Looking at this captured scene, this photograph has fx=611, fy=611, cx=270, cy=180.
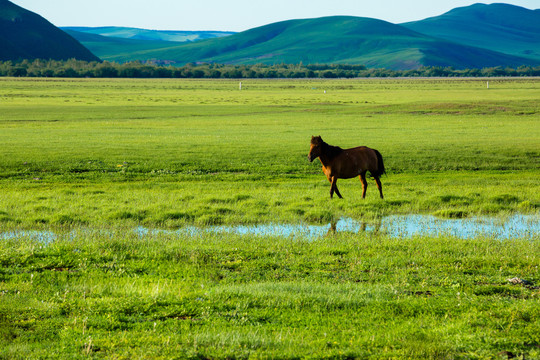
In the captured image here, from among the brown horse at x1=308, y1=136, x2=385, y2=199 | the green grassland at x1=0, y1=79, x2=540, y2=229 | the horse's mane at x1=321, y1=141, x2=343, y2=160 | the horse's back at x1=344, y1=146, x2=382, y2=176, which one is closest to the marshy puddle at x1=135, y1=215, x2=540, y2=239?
the green grassland at x1=0, y1=79, x2=540, y2=229

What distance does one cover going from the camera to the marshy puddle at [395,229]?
15750 mm

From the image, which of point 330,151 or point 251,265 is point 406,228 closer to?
point 330,151

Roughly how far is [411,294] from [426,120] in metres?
49.8

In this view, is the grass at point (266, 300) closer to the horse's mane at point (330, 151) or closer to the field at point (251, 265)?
the field at point (251, 265)

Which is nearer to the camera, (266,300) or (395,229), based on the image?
(266,300)

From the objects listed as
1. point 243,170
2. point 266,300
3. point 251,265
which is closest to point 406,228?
point 251,265

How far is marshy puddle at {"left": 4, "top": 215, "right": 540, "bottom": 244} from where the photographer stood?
15750 millimetres

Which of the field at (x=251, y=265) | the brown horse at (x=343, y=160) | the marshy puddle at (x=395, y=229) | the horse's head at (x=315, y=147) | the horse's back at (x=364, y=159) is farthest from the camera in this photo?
the horse's back at (x=364, y=159)

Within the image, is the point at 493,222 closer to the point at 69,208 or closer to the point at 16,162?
the point at 69,208

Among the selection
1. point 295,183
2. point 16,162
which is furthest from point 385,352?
point 16,162

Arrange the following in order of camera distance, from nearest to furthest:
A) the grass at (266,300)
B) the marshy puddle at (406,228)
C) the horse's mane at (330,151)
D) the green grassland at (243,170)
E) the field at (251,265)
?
the grass at (266,300) < the field at (251,265) < the marshy puddle at (406,228) < the green grassland at (243,170) < the horse's mane at (330,151)

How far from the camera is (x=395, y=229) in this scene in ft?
55.5

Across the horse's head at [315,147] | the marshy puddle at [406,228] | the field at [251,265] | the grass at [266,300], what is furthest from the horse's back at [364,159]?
the grass at [266,300]

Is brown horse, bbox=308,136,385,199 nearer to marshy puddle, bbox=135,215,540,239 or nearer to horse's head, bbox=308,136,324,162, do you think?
horse's head, bbox=308,136,324,162
